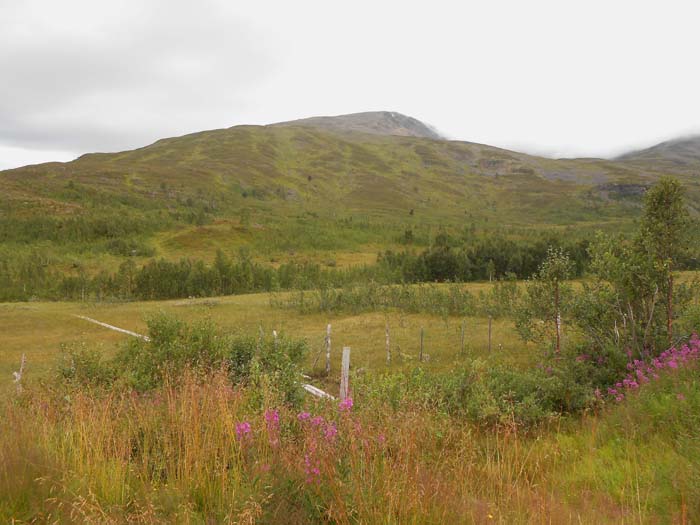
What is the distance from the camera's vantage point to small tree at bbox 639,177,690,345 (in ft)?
30.8

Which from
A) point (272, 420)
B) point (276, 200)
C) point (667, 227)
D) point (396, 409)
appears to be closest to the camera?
point (272, 420)

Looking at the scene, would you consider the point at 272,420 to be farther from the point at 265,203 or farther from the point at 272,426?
the point at 265,203

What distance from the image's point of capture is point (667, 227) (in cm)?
945

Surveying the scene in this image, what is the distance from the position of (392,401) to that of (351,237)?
7853cm

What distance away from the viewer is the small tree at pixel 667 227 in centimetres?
940

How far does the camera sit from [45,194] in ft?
264

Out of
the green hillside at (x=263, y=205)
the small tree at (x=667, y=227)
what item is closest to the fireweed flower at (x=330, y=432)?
the small tree at (x=667, y=227)

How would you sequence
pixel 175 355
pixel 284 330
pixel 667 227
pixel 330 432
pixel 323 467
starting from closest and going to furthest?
pixel 323 467
pixel 330 432
pixel 667 227
pixel 175 355
pixel 284 330

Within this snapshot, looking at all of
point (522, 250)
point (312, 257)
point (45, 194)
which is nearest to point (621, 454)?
point (522, 250)

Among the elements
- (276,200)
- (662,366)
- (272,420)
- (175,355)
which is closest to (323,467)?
(272,420)

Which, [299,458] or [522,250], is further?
[522,250]

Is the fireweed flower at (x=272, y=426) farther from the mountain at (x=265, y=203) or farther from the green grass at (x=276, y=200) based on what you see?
the green grass at (x=276, y=200)

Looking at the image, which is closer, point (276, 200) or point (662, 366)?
point (662, 366)

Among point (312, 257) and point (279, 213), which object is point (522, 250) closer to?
point (312, 257)
